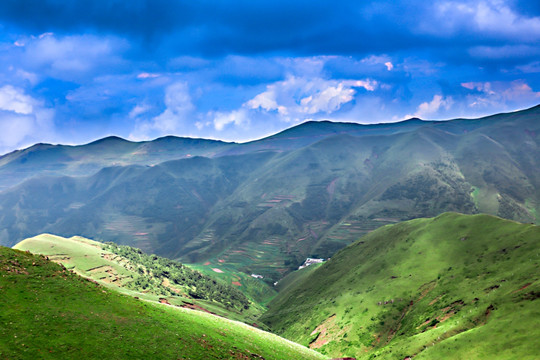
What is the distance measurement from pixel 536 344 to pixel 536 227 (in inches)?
2263

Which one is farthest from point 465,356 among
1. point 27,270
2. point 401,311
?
point 27,270

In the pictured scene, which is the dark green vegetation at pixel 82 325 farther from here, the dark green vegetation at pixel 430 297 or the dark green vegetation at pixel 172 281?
the dark green vegetation at pixel 172 281

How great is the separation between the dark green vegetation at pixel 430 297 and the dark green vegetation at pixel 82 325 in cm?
3319

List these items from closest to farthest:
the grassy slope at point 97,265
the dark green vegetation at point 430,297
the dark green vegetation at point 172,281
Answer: the dark green vegetation at point 430,297
the grassy slope at point 97,265
the dark green vegetation at point 172,281

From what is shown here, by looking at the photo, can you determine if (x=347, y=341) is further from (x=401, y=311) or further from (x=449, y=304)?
(x=449, y=304)

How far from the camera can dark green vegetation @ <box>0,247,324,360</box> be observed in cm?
3712

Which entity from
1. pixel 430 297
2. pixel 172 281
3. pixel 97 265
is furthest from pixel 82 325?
pixel 172 281

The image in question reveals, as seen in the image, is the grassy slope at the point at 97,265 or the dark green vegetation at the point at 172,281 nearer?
the grassy slope at the point at 97,265

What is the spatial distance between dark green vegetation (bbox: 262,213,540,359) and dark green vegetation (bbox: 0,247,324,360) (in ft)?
109

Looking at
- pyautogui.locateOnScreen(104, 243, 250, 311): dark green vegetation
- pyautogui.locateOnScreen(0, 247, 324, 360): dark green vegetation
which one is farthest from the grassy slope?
pyautogui.locateOnScreen(0, 247, 324, 360): dark green vegetation

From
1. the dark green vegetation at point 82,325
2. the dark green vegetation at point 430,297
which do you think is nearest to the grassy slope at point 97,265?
the dark green vegetation at point 430,297

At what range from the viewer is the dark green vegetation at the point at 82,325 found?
122 feet

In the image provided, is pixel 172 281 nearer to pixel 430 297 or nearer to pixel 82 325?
pixel 430 297

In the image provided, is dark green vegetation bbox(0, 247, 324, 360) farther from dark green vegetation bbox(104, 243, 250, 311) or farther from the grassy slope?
dark green vegetation bbox(104, 243, 250, 311)
